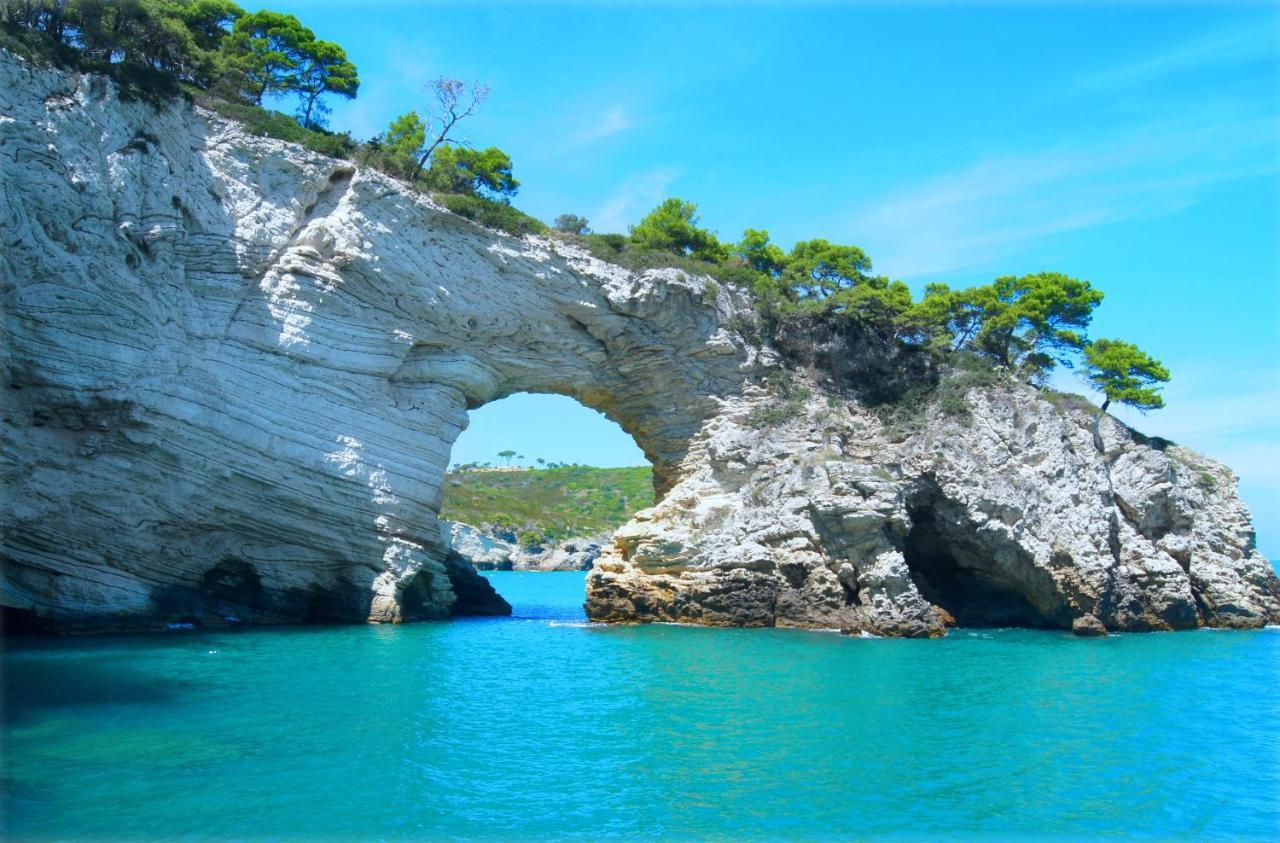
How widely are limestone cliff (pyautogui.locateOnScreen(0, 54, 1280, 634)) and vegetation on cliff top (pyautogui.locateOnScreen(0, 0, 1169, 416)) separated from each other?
1.47 meters

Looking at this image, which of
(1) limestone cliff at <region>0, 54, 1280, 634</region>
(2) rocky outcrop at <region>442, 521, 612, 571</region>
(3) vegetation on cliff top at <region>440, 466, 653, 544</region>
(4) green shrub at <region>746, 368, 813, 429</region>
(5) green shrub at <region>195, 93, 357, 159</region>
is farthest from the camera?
(3) vegetation on cliff top at <region>440, 466, 653, 544</region>

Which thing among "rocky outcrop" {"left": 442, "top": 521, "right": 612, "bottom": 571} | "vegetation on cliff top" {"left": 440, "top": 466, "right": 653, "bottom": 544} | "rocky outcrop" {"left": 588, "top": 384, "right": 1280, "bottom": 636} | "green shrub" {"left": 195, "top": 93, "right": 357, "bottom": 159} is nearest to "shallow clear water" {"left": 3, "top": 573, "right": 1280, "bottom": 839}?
"rocky outcrop" {"left": 588, "top": 384, "right": 1280, "bottom": 636}

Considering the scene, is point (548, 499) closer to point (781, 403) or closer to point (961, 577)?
point (781, 403)

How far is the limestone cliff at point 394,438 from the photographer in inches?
866

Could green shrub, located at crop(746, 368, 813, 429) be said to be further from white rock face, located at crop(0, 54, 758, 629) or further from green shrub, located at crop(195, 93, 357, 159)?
green shrub, located at crop(195, 93, 357, 159)

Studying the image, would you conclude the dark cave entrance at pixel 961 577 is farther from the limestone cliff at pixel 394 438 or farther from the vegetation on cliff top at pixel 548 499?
the vegetation on cliff top at pixel 548 499

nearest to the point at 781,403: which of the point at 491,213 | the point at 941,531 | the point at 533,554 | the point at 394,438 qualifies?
the point at 941,531

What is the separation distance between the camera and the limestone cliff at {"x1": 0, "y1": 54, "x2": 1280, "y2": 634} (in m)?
22.0

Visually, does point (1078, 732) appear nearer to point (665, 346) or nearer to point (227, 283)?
point (665, 346)

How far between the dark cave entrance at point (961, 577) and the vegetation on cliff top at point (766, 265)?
5.07m

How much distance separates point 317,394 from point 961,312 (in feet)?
76.1

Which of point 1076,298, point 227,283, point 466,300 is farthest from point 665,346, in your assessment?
point 1076,298

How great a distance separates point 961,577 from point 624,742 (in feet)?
67.6

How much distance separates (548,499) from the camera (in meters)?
123
